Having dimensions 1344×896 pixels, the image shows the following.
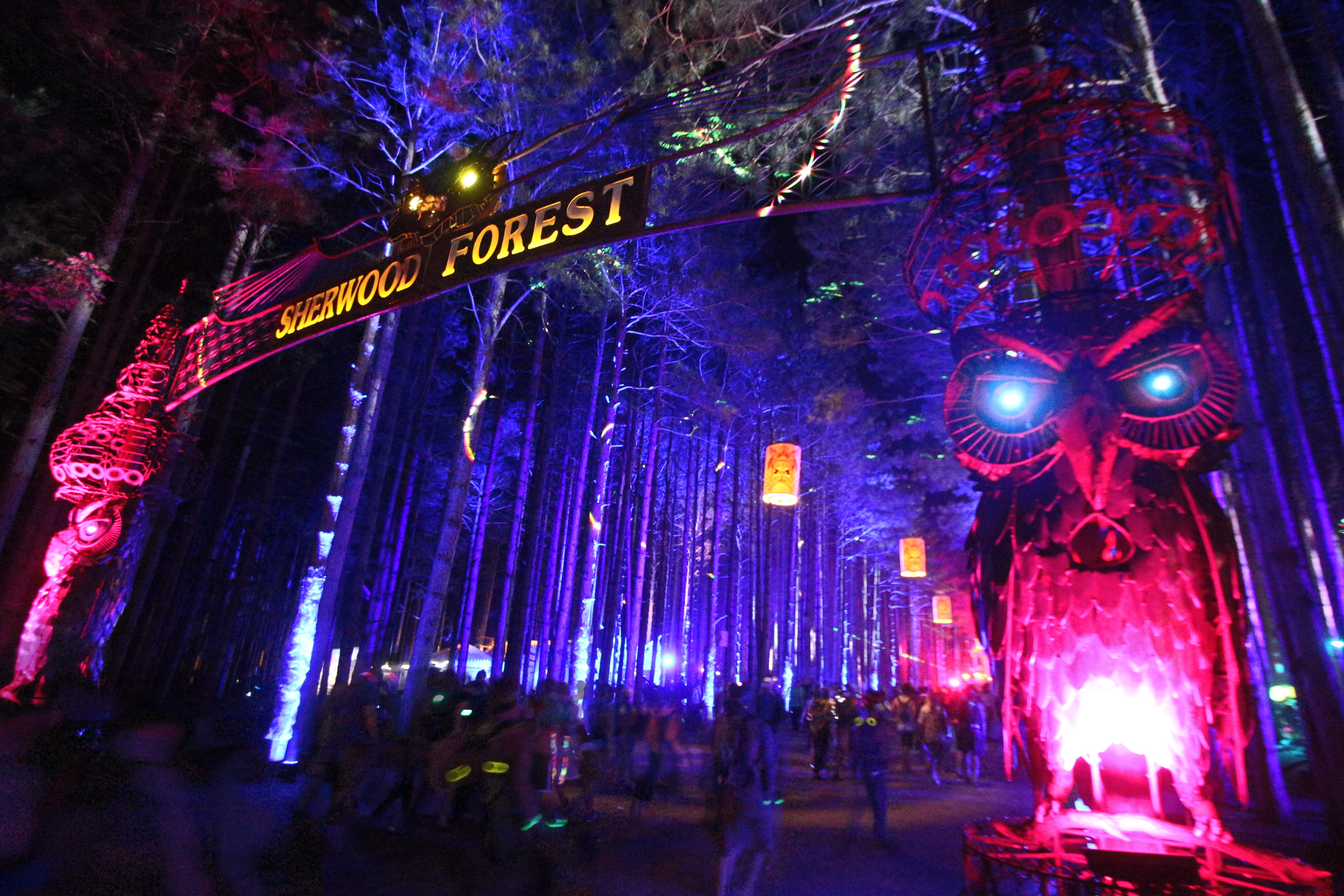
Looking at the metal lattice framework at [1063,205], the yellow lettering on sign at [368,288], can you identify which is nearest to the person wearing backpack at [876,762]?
the metal lattice framework at [1063,205]

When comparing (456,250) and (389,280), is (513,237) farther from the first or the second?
(389,280)

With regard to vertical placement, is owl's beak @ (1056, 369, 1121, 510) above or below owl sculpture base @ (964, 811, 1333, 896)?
above

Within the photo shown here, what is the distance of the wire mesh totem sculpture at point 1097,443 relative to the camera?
4.95 metres

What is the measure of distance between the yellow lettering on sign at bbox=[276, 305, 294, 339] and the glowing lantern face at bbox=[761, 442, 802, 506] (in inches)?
402

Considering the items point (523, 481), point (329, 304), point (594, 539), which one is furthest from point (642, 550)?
point (329, 304)

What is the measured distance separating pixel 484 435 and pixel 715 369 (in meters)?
8.60

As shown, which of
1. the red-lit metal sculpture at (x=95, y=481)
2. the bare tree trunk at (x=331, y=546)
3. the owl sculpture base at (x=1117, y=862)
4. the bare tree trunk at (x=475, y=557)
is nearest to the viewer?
the owl sculpture base at (x=1117, y=862)

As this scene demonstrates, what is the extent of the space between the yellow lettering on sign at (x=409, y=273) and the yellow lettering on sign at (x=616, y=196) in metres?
2.02

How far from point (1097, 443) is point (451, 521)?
10048 mm

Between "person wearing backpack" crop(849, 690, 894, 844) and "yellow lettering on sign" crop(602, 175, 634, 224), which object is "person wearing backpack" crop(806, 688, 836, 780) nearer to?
"person wearing backpack" crop(849, 690, 894, 844)

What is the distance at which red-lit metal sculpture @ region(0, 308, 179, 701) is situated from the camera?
7652 millimetres

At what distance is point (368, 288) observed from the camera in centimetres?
620

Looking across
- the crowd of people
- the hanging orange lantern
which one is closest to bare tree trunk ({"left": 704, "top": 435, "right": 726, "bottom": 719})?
the hanging orange lantern

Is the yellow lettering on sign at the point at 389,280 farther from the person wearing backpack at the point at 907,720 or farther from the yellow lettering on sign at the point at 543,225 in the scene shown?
the person wearing backpack at the point at 907,720
